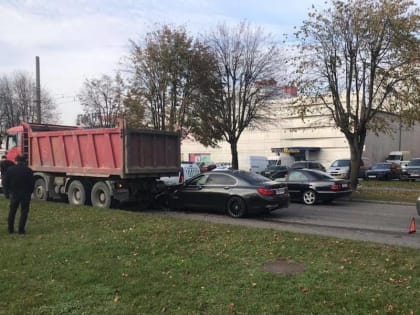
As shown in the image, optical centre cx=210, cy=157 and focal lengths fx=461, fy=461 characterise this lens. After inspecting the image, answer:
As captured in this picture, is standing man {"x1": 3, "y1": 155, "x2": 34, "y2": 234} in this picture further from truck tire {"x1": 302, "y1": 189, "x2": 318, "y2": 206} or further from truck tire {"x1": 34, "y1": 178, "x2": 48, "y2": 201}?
truck tire {"x1": 302, "y1": 189, "x2": 318, "y2": 206}

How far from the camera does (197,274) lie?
20.3 ft

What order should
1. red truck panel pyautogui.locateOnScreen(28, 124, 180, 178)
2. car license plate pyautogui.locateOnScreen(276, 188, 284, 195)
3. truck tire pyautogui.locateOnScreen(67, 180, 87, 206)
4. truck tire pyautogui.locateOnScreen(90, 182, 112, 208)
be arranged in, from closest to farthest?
car license plate pyautogui.locateOnScreen(276, 188, 284, 195) < red truck panel pyautogui.locateOnScreen(28, 124, 180, 178) < truck tire pyautogui.locateOnScreen(90, 182, 112, 208) < truck tire pyautogui.locateOnScreen(67, 180, 87, 206)

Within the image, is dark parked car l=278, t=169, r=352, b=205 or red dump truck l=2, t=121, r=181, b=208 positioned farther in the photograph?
dark parked car l=278, t=169, r=352, b=205

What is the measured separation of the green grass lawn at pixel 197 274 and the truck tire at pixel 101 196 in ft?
16.4

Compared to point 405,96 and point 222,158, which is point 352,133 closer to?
point 405,96

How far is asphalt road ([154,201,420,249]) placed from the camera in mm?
10281

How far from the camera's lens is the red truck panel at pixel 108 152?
Result: 14.0 m

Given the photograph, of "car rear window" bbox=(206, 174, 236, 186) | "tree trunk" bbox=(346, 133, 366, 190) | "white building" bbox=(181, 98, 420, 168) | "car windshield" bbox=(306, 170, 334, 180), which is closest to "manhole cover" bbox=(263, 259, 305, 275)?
"car rear window" bbox=(206, 174, 236, 186)

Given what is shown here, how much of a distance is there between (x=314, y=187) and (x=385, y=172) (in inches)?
766

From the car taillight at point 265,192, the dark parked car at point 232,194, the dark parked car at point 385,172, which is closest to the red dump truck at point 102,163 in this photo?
the dark parked car at point 232,194

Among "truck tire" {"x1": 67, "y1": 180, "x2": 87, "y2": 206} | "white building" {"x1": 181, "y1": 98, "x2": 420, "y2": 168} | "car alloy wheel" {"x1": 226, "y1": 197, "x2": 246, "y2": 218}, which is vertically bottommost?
"car alloy wheel" {"x1": 226, "y1": 197, "x2": 246, "y2": 218}

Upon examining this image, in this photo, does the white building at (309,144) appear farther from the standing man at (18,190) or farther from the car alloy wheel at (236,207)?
the standing man at (18,190)

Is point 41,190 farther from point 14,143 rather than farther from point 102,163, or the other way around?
point 102,163

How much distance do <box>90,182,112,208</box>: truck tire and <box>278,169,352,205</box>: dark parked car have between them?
6.75 m
